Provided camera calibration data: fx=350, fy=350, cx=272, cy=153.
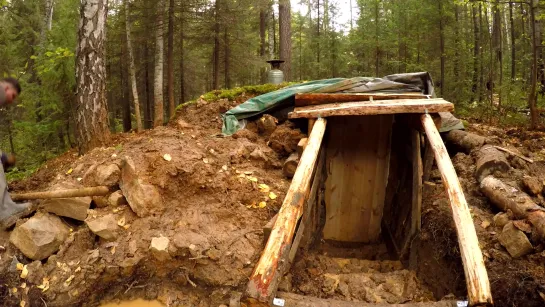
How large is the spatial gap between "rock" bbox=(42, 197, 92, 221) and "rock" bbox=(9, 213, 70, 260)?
5.5 inches

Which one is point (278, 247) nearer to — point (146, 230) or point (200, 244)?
point (200, 244)

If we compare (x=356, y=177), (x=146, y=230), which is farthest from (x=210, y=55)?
(x=146, y=230)

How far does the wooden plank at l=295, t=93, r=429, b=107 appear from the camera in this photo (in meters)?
5.18

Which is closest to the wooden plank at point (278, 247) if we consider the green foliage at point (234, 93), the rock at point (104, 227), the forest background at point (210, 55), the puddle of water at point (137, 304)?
the puddle of water at point (137, 304)

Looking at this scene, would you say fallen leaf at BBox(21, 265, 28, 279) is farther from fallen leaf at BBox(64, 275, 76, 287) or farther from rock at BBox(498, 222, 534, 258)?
rock at BBox(498, 222, 534, 258)

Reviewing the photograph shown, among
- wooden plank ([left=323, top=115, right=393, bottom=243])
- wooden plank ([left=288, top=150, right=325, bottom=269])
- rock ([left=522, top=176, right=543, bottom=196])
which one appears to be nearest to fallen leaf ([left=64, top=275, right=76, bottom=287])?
wooden plank ([left=288, top=150, right=325, bottom=269])

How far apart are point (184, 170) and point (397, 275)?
107 inches

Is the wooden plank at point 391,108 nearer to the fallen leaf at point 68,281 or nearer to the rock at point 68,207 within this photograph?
the rock at point 68,207

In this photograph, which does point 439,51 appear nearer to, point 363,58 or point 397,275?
point 363,58

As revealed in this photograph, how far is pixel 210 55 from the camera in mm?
15641

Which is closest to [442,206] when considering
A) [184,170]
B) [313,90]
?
[313,90]

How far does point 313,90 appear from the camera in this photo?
557 cm

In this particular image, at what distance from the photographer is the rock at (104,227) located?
380cm

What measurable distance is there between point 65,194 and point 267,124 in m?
2.98
